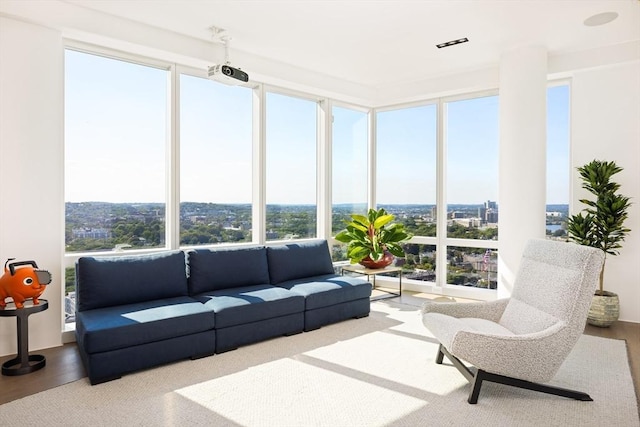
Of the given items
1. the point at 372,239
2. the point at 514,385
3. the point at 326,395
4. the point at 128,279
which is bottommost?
the point at 326,395

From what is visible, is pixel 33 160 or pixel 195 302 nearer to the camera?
pixel 33 160

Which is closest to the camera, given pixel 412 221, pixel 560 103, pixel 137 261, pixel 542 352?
pixel 542 352

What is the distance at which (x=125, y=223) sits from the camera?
4.39 m

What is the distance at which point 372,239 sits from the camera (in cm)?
584

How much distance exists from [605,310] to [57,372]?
17.3ft

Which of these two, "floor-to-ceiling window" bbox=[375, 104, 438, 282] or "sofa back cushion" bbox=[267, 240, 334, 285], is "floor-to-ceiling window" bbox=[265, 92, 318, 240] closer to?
"sofa back cushion" bbox=[267, 240, 334, 285]

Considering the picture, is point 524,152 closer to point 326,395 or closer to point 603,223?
point 603,223

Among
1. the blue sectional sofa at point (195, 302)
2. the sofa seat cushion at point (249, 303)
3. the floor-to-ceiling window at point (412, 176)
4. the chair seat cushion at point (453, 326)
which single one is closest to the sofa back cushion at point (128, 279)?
the blue sectional sofa at point (195, 302)

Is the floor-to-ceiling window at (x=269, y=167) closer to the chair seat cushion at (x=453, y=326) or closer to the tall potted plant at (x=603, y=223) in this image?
the tall potted plant at (x=603, y=223)

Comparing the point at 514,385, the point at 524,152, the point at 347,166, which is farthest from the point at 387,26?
the point at 514,385

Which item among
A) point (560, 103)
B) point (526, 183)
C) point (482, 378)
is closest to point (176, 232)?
point (482, 378)

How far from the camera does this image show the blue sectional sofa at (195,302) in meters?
3.22

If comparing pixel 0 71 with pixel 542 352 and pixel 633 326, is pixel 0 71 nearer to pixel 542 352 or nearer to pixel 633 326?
pixel 542 352

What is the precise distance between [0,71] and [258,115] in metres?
2.69
